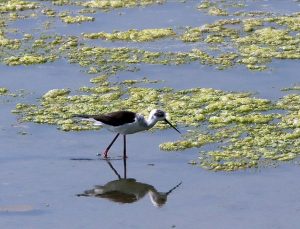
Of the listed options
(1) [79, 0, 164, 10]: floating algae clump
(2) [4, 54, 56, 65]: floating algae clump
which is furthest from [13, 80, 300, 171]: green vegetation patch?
(1) [79, 0, 164, 10]: floating algae clump

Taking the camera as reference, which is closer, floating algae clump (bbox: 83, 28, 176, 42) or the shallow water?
the shallow water

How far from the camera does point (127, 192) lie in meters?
9.09

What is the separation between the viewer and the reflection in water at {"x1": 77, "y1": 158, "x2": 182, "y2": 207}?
8.82 meters

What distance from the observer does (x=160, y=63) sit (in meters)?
12.7

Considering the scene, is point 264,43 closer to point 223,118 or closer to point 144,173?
point 223,118

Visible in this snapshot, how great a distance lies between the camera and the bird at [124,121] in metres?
9.82

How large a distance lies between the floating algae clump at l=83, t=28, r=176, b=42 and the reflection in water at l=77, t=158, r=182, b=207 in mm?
4836

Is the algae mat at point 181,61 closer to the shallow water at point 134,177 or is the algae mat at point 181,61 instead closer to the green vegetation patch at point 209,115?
the green vegetation patch at point 209,115

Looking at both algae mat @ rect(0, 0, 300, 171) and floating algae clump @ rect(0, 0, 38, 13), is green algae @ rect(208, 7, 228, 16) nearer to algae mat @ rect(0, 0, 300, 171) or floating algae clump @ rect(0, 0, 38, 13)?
algae mat @ rect(0, 0, 300, 171)

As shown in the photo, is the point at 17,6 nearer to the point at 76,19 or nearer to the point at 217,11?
the point at 76,19

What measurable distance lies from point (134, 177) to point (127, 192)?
0.93ft

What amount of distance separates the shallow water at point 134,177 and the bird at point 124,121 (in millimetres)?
248

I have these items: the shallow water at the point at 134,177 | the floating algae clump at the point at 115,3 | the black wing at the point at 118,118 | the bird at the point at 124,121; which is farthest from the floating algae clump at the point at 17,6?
the black wing at the point at 118,118

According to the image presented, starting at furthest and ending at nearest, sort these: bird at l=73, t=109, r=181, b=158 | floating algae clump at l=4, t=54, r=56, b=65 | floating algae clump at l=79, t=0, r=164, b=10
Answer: floating algae clump at l=79, t=0, r=164, b=10
floating algae clump at l=4, t=54, r=56, b=65
bird at l=73, t=109, r=181, b=158
